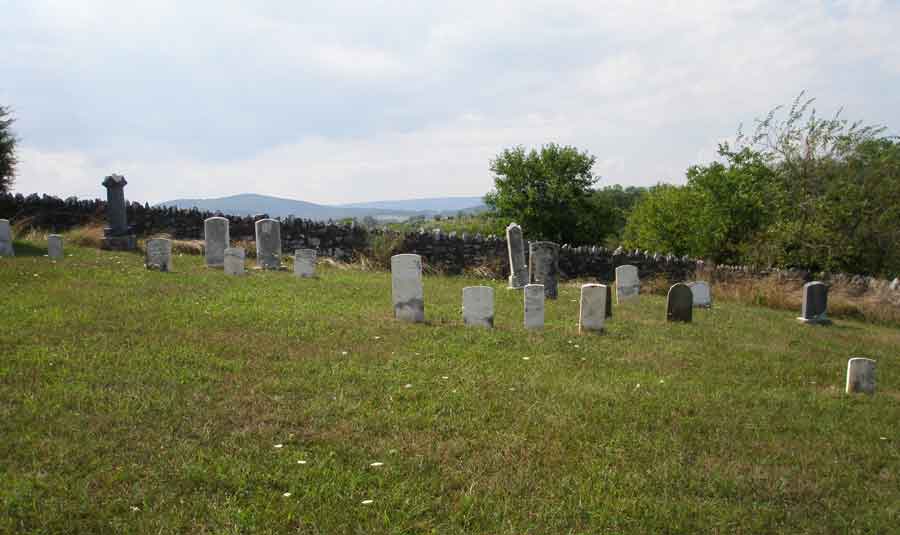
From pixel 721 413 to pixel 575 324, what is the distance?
479 centimetres

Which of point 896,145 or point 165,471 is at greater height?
point 896,145

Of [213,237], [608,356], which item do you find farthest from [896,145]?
[213,237]

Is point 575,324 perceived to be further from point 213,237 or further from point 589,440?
point 213,237

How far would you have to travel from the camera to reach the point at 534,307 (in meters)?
10.5

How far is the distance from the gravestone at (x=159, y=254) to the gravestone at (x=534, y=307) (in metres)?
8.27

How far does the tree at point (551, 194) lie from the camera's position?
118 feet

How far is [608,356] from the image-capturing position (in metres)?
8.87

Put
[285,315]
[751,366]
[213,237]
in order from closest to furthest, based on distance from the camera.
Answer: [751,366], [285,315], [213,237]

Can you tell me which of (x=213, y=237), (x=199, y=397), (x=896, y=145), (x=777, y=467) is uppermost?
(x=896, y=145)

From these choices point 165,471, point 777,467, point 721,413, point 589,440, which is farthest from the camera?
point 721,413

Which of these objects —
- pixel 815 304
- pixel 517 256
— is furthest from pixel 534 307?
pixel 815 304

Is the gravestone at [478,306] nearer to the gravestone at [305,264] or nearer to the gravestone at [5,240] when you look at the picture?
the gravestone at [305,264]

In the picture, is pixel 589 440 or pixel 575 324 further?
pixel 575 324

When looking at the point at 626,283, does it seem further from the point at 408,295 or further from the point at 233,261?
the point at 233,261
